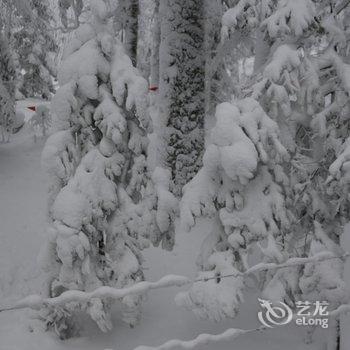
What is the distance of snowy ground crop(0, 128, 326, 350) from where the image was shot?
6688 mm

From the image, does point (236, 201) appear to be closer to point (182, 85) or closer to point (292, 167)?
point (292, 167)

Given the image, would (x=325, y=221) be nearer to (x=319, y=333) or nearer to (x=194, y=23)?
(x=319, y=333)

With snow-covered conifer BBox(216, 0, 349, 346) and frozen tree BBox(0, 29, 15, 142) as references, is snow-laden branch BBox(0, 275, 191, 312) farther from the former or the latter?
frozen tree BBox(0, 29, 15, 142)

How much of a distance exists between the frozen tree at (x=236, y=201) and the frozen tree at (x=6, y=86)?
8412mm

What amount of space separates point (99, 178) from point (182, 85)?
4.02 metres

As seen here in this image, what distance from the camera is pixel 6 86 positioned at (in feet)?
44.9

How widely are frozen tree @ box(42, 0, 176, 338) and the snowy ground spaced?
12.9 inches

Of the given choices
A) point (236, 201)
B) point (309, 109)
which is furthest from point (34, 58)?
point (236, 201)

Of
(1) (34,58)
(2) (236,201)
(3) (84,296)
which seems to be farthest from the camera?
(1) (34,58)

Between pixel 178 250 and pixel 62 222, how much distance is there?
12.3 feet

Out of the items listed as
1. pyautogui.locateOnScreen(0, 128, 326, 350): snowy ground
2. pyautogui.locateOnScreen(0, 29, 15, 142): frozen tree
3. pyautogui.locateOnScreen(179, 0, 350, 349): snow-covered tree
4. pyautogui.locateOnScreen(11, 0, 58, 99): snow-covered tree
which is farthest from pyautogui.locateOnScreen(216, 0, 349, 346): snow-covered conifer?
pyautogui.locateOnScreen(11, 0, 58, 99): snow-covered tree

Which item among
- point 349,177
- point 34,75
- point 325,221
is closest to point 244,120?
point 349,177

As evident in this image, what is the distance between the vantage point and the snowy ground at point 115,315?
669cm

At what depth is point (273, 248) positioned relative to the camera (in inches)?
228
